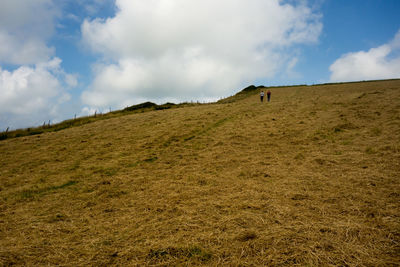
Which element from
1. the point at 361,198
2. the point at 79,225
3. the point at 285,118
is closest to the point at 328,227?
the point at 361,198

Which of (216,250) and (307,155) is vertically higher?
(307,155)

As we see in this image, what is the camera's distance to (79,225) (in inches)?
241

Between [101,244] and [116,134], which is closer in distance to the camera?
[101,244]

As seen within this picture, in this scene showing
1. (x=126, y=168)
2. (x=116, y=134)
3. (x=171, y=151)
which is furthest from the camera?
(x=116, y=134)

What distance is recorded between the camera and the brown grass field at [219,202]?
14.6 ft

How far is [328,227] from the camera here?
480cm

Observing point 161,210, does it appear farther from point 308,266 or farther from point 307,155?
point 307,155

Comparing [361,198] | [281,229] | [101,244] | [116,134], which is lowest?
[101,244]

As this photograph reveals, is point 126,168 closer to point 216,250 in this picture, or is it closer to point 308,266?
point 216,250

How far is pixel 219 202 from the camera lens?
652 centimetres

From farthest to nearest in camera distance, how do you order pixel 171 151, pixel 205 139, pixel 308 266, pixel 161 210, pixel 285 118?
pixel 285 118 < pixel 205 139 < pixel 171 151 < pixel 161 210 < pixel 308 266

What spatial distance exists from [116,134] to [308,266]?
1834 cm

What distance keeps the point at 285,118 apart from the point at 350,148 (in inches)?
313

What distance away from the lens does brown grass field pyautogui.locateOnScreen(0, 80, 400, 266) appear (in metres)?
4.44
